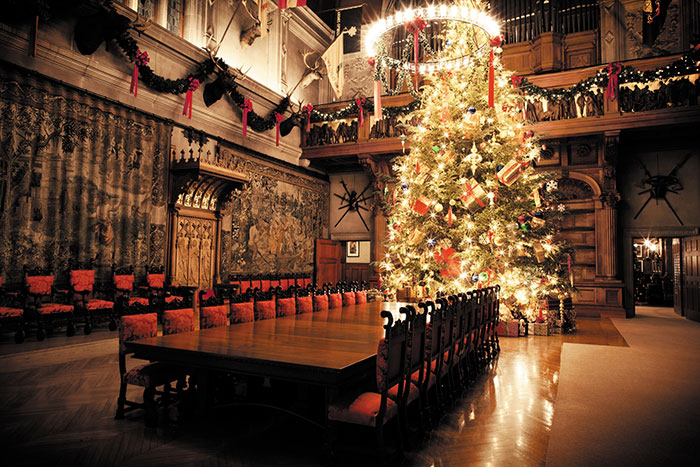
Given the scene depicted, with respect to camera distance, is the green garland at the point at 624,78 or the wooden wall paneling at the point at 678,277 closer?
the green garland at the point at 624,78

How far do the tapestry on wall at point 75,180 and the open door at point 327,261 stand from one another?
19.9 ft

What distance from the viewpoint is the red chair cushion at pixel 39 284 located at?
20.0 ft

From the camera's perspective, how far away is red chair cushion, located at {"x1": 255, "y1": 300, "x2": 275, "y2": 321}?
496 centimetres

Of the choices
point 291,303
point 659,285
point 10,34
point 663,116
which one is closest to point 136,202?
point 10,34

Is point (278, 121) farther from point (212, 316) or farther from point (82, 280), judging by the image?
point (212, 316)

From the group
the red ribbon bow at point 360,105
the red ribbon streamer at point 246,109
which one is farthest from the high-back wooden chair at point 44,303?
the red ribbon bow at point 360,105

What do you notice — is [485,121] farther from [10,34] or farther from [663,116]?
[10,34]

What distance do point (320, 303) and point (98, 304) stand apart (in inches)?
141

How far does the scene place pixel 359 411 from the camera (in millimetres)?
2531

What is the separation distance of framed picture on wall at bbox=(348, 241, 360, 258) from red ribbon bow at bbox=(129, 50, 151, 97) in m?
8.58

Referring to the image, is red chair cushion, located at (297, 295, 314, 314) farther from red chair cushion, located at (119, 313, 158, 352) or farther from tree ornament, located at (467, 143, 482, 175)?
tree ornament, located at (467, 143, 482, 175)

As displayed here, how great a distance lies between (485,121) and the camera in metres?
7.50

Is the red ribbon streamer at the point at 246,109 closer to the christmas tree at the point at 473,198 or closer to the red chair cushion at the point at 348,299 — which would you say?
the christmas tree at the point at 473,198

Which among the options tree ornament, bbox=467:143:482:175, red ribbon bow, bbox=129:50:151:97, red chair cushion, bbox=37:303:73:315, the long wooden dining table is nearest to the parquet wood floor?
the long wooden dining table
